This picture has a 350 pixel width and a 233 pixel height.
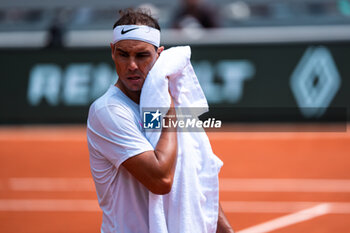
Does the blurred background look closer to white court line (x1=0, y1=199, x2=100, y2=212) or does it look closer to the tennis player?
white court line (x1=0, y1=199, x2=100, y2=212)

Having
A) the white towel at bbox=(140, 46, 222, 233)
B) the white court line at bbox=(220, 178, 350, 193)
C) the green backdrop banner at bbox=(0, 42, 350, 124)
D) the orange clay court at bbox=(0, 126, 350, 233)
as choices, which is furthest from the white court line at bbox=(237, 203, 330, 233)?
the green backdrop banner at bbox=(0, 42, 350, 124)

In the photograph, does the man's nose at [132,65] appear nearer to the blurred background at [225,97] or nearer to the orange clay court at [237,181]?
the orange clay court at [237,181]

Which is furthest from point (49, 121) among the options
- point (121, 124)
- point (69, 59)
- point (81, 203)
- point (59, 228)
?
point (121, 124)

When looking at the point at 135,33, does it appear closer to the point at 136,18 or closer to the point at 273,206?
the point at 136,18

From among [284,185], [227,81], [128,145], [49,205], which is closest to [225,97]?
[227,81]

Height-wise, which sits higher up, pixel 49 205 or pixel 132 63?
pixel 132 63

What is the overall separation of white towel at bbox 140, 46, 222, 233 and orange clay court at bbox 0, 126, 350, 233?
3.15 m

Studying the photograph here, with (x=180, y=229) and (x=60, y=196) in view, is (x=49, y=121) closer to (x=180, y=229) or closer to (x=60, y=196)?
(x=60, y=196)

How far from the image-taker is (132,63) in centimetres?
256

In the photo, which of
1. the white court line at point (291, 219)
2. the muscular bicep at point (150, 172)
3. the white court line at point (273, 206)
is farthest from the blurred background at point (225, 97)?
the muscular bicep at point (150, 172)

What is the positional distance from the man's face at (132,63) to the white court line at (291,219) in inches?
134

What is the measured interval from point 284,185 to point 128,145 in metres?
5.21

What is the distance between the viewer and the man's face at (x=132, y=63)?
8.46ft

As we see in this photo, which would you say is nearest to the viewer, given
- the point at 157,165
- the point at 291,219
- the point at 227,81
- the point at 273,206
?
the point at 157,165
